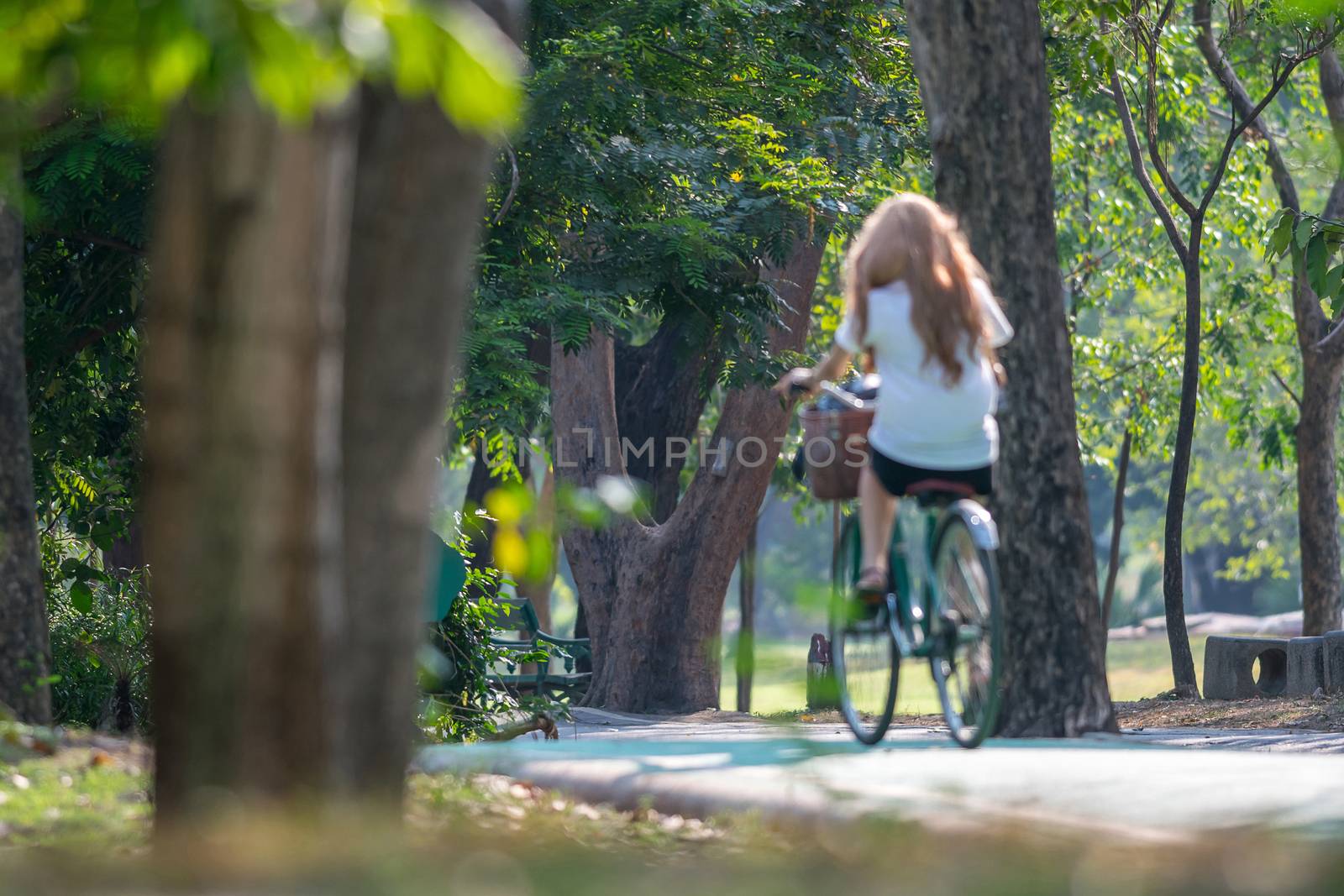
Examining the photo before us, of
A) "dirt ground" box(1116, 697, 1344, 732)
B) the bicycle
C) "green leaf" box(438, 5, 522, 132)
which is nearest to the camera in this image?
"green leaf" box(438, 5, 522, 132)

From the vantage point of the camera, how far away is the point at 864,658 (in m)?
6.67

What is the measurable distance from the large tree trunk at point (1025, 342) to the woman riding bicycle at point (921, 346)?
4.30 ft

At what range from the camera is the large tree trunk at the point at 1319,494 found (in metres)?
18.1

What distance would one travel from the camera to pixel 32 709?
7805mm

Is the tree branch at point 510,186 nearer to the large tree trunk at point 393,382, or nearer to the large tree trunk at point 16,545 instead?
the large tree trunk at point 16,545

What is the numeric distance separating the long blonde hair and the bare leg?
0.48 metres

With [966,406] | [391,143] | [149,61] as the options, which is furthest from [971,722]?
[149,61]

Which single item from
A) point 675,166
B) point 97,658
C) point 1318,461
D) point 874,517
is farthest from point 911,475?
point 1318,461

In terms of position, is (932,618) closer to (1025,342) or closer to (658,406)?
(1025,342)

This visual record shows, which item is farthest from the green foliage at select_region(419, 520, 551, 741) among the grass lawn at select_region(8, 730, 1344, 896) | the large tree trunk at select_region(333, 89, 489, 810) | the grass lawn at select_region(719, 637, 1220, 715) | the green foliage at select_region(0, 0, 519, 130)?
the grass lawn at select_region(719, 637, 1220, 715)

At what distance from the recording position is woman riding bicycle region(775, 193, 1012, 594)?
19.5ft

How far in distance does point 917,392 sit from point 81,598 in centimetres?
698

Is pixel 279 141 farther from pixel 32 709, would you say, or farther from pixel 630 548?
pixel 630 548

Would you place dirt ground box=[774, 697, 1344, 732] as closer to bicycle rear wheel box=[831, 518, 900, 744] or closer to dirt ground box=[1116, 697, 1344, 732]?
dirt ground box=[1116, 697, 1344, 732]
